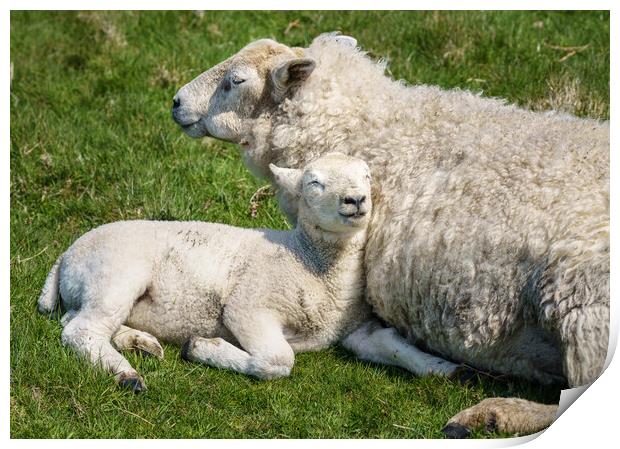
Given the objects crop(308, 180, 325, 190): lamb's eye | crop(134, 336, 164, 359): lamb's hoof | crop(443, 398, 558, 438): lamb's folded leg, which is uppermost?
crop(308, 180, 325, 190): lamb's eye

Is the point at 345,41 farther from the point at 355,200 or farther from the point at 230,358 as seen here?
the point at 230,358

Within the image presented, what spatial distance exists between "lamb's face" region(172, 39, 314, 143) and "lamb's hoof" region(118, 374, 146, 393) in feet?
6.11

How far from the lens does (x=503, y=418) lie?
17.8 ft

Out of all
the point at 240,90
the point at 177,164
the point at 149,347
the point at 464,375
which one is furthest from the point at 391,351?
the point at 177,164

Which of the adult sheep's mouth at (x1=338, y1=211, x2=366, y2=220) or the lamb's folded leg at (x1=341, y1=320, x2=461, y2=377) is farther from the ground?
the adult sheep's mouth at (x1=338, y1=211, x2=366, y2=220)

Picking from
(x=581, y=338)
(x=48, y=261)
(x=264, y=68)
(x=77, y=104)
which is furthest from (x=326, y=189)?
(x=77, y=104)

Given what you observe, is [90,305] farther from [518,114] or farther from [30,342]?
[518,114]

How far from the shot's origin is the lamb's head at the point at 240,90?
695 centimetres

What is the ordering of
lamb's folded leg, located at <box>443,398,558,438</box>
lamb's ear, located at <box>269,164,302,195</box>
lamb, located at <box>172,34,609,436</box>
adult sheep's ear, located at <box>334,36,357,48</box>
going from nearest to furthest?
lamb's folded leg, located at <box>443,398,558,438</box>, lamb, located at <box>172,34,609,436</box>, lamb's ear, located at <box>269,164,302,195</box>, adult sheep's ear, located at <box>334,36,357,48</box>

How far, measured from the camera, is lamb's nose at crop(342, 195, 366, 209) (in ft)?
20.2

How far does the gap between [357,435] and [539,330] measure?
1080 millimetres

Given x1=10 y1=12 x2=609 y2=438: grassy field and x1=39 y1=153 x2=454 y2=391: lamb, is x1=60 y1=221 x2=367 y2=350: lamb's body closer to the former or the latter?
x1=39 y1=153 x2=454 y2=391: lamb

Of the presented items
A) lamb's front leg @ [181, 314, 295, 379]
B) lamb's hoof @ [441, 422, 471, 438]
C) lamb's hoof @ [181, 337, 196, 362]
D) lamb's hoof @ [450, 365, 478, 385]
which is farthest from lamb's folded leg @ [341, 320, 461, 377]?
lamb's hoof @ [181, 337, 196, 362]

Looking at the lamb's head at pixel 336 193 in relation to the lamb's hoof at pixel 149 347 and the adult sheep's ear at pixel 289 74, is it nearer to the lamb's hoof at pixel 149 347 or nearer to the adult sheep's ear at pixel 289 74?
the adult sheep's ear at pixel 289 74
